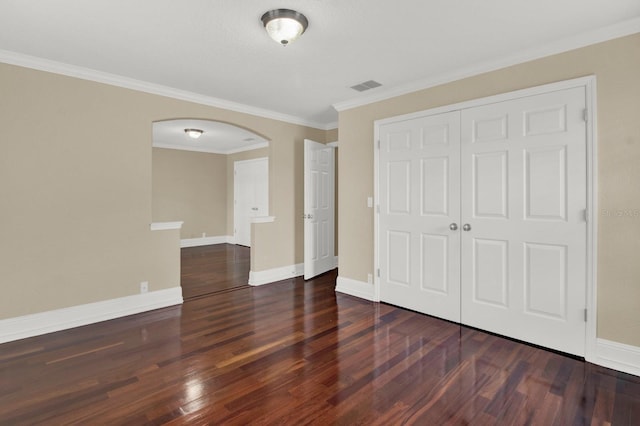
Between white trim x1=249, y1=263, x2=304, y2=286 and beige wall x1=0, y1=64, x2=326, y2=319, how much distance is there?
111 centimetres

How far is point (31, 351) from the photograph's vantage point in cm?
273

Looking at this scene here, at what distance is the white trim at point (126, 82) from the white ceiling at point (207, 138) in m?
0.70

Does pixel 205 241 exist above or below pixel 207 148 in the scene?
below

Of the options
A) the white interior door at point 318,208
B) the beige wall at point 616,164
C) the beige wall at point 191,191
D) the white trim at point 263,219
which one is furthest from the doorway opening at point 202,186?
the beige wall at point 616,164

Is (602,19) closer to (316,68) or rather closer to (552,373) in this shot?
(316,68)

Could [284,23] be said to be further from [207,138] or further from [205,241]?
[205,241]

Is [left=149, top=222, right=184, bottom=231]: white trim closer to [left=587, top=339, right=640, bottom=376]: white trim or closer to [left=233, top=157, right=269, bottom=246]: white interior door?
[left=233, top=157, right=269, bottom=246]: white interior door

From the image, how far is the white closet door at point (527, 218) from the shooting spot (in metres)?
2.63

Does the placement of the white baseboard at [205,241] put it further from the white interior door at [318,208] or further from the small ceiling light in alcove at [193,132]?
the white interior door at [318,208]

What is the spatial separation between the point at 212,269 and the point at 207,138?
2908 mm

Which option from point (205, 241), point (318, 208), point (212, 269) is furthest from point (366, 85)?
point (205, 241)

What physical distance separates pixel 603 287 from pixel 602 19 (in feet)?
6.48

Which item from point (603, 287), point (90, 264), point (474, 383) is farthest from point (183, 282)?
point (603, 287)

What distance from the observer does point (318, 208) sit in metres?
5.21
